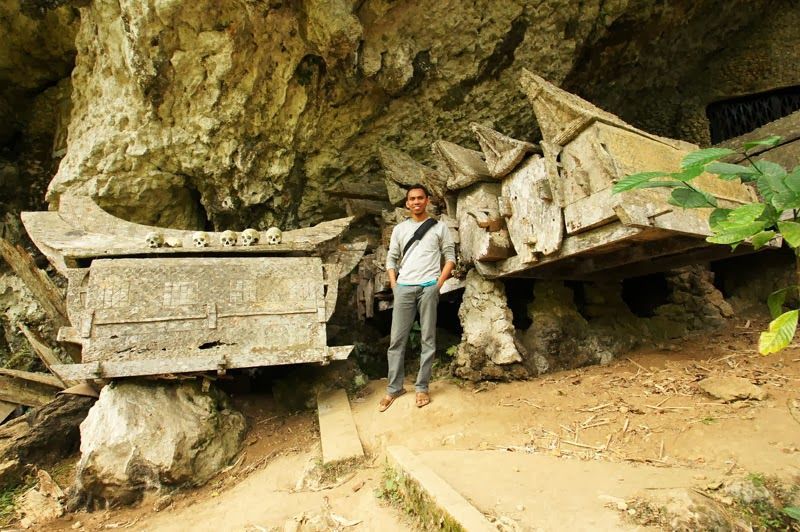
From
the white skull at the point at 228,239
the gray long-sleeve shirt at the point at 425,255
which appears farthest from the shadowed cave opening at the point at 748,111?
the white skull at the point at 228,239

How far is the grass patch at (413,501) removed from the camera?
7.20ft

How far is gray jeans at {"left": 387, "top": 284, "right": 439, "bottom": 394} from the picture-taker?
15.1 ft

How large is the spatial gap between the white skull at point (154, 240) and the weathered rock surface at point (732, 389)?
5654mm

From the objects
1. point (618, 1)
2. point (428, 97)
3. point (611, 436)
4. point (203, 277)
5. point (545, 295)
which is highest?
point (618, 1)

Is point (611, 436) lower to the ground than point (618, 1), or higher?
lower

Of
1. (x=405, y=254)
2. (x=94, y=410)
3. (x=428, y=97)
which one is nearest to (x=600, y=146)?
(x=405, y=254)

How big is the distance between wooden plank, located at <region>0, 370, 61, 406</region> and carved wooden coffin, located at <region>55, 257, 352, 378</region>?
9.26 ft

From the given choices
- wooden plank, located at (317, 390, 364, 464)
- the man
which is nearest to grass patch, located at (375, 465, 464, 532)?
wooden plank, located at (317, 390, 364, 464)

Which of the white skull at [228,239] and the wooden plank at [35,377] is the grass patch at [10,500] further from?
the white skull at [228,239]

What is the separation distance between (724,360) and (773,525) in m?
3.08

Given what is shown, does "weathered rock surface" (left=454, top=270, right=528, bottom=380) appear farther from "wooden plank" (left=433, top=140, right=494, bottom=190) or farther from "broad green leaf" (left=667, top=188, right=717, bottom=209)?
"broad green leaf" (left=667, top=188, right=717, bottom=209)

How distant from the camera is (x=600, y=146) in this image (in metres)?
3.82

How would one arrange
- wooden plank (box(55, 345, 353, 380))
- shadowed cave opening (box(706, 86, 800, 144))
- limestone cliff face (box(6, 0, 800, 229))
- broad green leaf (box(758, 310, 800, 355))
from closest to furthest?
broad green leaf (box(758, 310, 800, 355)), wooden plank (box(55, 345, 353, 380)), limestone cliff face (box(6, 0, 800, 229)), shadowed cave opening (box(706, 86, 800, 144))

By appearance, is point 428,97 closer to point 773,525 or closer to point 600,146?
point 600,146
